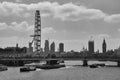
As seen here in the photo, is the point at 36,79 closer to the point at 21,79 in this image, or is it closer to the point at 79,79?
the point at 21,79

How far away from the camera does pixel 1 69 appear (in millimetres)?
145750

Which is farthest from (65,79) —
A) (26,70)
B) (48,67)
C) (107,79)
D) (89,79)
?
(48,67)

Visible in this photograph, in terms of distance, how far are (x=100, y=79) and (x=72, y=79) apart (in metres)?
10.7

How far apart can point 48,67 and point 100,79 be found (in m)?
75.0

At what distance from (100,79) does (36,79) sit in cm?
2382

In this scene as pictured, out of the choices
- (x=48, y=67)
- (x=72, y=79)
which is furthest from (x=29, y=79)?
(x=48, y=67)

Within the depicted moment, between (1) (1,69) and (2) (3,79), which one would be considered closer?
(2) (3,79)

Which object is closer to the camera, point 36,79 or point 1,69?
point 36,79

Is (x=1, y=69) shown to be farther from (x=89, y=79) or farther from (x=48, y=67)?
(x=89, y=79)

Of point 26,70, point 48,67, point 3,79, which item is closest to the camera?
point 3,79

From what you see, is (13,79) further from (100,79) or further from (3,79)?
(100,79)

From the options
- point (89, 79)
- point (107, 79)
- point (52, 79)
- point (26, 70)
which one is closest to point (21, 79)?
point (52, 79)

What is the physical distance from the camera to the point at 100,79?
10431 centimetres

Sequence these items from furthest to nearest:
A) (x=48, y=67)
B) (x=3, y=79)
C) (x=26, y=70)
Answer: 1. (x=48, y=67)
2. (x=26, y=70)
3. (x=3, y=79)
